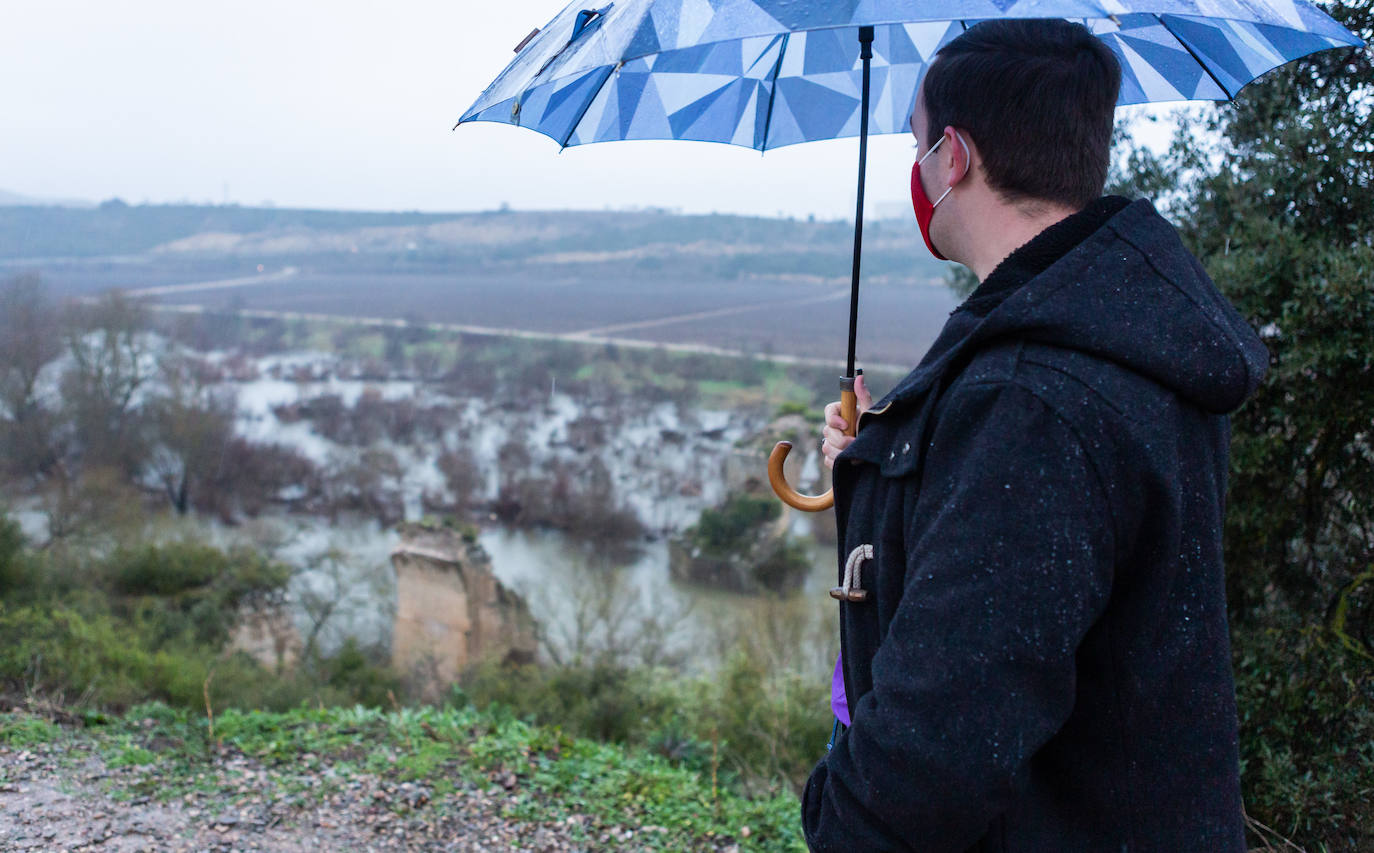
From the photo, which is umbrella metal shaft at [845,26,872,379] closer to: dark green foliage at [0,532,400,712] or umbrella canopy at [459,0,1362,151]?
umbrella canopy at [459,0,1362,151]

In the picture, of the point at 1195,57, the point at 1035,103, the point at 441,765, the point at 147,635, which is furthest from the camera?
the point at 147,635

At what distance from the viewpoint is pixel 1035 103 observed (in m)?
1.17

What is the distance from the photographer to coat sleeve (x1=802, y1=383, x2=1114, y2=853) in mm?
1040

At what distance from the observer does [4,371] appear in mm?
31906

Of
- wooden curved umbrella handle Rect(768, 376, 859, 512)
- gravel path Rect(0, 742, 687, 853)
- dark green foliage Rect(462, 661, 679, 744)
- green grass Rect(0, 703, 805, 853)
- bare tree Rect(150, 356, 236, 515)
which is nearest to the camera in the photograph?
wooden curved umbrella handle Rect(768, 376, 859, 512)

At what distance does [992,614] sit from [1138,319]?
38cm

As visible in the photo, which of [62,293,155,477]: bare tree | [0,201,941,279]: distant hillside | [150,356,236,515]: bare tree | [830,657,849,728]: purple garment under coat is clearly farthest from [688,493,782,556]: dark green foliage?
[830,657,849,728]: purple garment under coat

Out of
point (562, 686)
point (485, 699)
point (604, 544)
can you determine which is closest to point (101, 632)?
point (485, 699)

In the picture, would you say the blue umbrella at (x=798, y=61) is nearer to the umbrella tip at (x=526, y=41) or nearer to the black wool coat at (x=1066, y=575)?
the umbrella tip at (x=526, y=41)

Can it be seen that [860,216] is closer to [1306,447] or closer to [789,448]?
[789,448]

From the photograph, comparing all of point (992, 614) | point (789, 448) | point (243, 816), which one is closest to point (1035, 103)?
point (992, 614)

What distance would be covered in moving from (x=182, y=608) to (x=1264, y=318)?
18.2m

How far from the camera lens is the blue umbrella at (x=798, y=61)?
1.31 metres

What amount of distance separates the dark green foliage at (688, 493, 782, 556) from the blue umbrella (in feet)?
91.7
